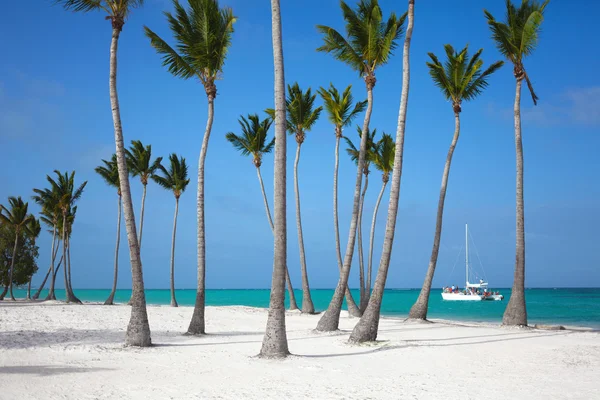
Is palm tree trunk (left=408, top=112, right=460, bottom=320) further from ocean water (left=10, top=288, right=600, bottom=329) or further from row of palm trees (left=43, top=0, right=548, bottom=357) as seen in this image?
ocean water (left=10, top=288, right=600, bottom=329)

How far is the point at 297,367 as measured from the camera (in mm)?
9680

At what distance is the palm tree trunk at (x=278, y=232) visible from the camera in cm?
1068

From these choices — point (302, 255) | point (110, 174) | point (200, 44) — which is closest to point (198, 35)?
point (200, 44)

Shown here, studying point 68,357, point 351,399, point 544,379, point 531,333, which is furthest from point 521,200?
point 68,357

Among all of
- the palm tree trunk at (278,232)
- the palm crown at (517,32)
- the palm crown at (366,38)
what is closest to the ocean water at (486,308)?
the palm crown at (517,32)

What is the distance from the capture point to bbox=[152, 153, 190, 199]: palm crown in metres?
33.5

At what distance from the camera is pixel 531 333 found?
17422 mm

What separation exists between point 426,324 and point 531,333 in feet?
13.8

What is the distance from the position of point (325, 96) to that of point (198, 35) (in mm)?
8151

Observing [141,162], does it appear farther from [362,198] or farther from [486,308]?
[486,308]

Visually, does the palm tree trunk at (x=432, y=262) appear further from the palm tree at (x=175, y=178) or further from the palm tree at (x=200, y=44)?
the palm tree at (x=175, y=178)

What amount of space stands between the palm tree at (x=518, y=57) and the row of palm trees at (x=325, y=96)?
0.04m

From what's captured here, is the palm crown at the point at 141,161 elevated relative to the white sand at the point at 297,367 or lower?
elevated

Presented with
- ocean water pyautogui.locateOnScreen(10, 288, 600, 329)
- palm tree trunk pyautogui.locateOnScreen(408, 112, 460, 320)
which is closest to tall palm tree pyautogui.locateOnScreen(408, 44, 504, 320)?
palm tree trunk pyautogui.locateOnScreen(408, 112, 460, 320)
